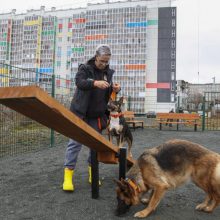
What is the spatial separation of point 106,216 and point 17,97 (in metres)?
1.60

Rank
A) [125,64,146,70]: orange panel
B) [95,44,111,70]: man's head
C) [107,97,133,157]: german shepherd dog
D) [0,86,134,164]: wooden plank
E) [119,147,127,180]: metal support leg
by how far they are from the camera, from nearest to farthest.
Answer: [0,86,134,164]: wooden plank → [119,147,127,180]: metal support leg → [95,44,111,70]: man's head → [107,97,133,157]: german shepherd dog → [125,64,146,70]: orange panel

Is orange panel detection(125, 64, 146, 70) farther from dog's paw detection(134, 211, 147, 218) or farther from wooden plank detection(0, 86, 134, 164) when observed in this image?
dog's paw detection(134, 211, 147, 218)

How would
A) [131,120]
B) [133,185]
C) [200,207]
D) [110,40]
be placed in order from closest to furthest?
[133,185], [200,207], [131,120], [110,40]

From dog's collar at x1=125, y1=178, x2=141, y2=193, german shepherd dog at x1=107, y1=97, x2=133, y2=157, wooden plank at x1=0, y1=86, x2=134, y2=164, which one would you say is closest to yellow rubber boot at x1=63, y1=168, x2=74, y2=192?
wooden plank at x1=0, y1=86, x2=134, y2=164

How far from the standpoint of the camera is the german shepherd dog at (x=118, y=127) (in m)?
7.39

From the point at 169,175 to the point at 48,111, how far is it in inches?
57.6

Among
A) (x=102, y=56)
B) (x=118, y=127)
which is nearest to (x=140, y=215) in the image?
(x=102, y=56)

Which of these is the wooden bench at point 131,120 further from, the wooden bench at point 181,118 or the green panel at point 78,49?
the green panel at point 78,49

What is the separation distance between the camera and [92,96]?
13.3 feet

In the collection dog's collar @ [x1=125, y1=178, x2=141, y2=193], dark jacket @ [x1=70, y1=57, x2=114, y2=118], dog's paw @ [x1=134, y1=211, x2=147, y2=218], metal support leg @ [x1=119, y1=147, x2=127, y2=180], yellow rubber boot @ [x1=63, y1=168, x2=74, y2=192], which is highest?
dark jacket @ [x1=70, y1=57, x2=114, y2=118]

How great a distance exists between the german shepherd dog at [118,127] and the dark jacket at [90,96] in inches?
115

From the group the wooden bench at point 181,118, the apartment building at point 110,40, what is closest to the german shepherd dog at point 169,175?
the wooden bench at point 181,118

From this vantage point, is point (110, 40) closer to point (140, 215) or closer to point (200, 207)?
point (200, 207)

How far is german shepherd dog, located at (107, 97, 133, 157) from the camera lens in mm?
7387
